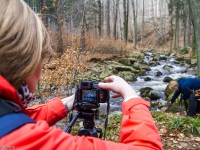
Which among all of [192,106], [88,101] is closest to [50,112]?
[88,101]

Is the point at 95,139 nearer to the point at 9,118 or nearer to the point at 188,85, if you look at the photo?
the point at 9,118

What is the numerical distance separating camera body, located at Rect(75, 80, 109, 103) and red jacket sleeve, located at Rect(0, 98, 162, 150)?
1.04 ft

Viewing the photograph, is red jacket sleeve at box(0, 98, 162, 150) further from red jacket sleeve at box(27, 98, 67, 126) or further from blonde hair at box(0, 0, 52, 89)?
red jacket sleeve at box(27, 98, 67, 126)

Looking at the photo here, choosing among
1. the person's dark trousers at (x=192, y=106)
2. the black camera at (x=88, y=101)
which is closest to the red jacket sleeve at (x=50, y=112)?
the black camera at (x=88, y=101)

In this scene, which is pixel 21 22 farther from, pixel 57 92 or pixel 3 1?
pixel 57 92

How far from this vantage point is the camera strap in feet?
2.02

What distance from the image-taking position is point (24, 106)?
33.6 inches

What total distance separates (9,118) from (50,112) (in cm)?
74

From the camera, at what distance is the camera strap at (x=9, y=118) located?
2.02 feet

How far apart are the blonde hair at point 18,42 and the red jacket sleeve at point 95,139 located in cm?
21

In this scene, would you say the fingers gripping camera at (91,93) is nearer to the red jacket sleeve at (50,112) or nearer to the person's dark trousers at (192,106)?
the red jacket sleeve at (50,112)

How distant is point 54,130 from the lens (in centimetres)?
72

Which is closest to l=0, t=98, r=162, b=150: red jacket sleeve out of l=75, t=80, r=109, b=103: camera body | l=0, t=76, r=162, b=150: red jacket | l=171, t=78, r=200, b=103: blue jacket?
l=0, t=76, r=162, b=150: red jacket

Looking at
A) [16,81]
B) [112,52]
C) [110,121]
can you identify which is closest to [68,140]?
[16,81]
